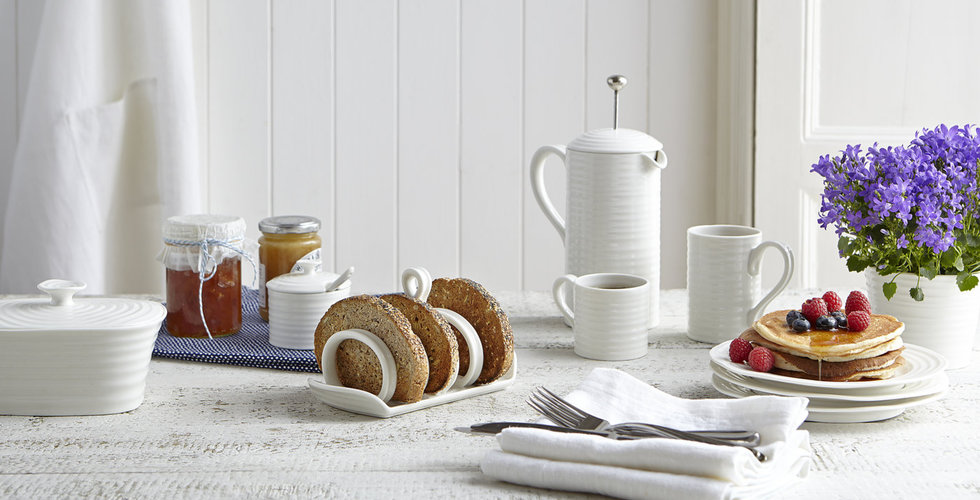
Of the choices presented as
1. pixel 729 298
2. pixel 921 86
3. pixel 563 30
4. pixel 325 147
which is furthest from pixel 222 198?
pixel 921 86

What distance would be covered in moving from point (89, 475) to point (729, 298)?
2.51 feet

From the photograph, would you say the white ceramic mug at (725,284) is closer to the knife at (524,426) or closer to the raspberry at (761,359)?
the raspberry at (761,359)

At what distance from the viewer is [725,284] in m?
1.25

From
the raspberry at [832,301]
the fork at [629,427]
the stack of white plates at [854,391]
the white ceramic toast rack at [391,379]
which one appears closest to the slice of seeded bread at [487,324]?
the white ceramic toast rack at [391,379]

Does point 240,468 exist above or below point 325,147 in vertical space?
below

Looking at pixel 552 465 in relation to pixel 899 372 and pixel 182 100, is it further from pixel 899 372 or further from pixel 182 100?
pixel 182 100

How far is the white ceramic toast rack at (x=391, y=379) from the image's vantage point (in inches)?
38.7

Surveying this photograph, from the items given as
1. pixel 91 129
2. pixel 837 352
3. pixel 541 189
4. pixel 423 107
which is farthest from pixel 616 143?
pixel 91 129

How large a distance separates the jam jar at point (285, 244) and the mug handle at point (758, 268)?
A: 0.54m

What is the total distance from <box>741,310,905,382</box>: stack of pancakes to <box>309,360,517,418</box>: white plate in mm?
302

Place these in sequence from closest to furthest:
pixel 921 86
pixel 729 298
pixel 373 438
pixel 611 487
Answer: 1. pixel 611 487
2. pixel 373 438
3. pixel 729 298
4. pixel 921 86

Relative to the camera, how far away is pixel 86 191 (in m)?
2.00

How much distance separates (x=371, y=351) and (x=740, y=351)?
0.37 meters

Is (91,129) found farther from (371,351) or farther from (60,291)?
(371,351)
